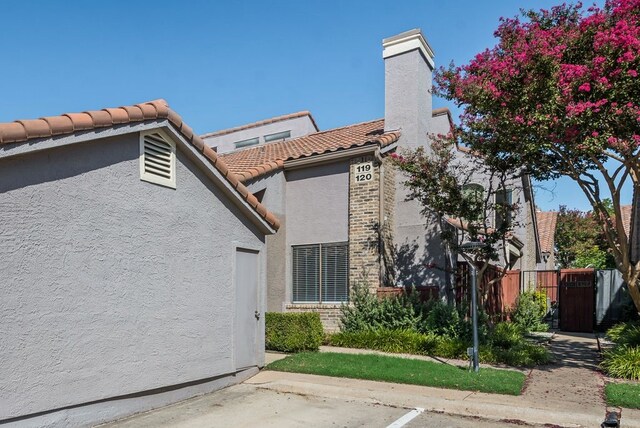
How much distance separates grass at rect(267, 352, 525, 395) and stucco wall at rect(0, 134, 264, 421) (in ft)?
5.77

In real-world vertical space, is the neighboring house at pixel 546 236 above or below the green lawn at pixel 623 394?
above

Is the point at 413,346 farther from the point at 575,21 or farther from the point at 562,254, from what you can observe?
the point at 562,254

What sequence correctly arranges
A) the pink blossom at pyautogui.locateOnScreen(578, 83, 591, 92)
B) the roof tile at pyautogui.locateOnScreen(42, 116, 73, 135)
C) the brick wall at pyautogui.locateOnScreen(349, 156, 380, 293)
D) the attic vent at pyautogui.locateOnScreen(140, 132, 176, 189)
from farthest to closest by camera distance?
the brick wall at pyautogui.locateOnScreen(349, 156, 380, 293), the pink blossom at pyautogui.locateOnScreen(578, 83, 591, 92), the attic vent at pyautogui.locateOnScreen(140, 132, 176, 189), the roof tile at pyautogui.locateOnScreen(42, 116, 73, 135)

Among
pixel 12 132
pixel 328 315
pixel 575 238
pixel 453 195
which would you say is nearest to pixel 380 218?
pixel 453 195

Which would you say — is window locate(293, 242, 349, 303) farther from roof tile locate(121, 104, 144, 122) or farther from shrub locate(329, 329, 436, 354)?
roof tile locate(121, 104, 144, 122)

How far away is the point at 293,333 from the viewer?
35.7ft

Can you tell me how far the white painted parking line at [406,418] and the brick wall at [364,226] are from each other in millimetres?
5647

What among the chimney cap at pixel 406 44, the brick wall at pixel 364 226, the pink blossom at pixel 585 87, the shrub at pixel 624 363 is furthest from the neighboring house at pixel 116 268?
the chimney cap at pixel 406 44

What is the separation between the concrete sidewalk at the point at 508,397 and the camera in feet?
21.1

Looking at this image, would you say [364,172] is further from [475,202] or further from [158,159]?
[158,159]

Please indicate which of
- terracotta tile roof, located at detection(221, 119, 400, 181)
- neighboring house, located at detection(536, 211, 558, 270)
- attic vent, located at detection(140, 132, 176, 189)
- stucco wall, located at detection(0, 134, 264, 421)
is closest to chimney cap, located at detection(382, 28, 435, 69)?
terracotta tile roof, located at detection(221, 119, 400, 181)

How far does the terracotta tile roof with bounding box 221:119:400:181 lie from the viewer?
43.3ft

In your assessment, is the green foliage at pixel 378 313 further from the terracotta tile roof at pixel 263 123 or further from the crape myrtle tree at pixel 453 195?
the terracotta tile roof at pixel 263 123

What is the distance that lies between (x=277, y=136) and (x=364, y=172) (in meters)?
9.13
